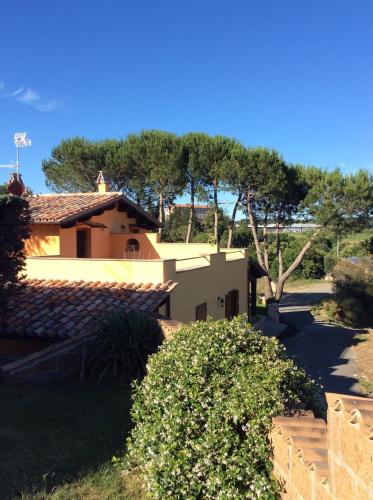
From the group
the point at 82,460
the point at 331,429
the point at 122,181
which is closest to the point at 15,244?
the point at 82,460

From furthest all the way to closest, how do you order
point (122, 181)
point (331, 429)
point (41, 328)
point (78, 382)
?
point (122, 181)
point (41, 328)
point (78, 382)
point (331, 429)

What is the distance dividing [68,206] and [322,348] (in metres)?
13.1

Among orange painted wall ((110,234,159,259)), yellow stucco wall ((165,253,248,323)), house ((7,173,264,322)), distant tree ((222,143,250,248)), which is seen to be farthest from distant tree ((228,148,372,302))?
yellow stucco wall ((165,253,248,323))

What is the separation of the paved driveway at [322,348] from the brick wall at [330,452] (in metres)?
5.91

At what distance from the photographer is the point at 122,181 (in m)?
29.0

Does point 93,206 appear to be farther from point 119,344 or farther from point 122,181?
point 122,181

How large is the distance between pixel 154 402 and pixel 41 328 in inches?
245

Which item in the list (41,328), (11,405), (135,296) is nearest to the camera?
(11,405)

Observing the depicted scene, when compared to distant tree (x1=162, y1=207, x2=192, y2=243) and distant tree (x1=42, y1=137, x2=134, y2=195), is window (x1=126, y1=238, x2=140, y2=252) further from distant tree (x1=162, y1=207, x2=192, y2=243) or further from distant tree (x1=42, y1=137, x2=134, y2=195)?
distant tree (x1=162, y1=207, x2=192, y2=243)

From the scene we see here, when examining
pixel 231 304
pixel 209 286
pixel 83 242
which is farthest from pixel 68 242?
pixel 231 304

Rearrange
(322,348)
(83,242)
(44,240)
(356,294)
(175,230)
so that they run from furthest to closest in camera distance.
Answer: (175,230)
(356,294)
(322,348)
(83,242)
(44,240)

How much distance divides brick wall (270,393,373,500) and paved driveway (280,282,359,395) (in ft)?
19.4

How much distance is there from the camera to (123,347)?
8.29 m

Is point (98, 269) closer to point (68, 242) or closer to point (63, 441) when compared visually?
point (68, 242)
